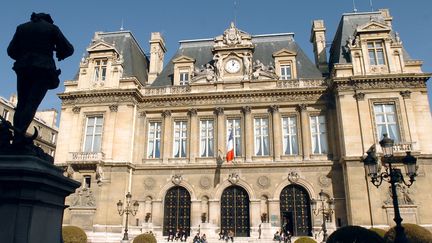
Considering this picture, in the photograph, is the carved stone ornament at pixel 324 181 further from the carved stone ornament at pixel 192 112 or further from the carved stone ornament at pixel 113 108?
the carved stone ornament at pixel 113 108

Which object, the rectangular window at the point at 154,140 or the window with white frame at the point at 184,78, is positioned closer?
the rectangular window at the point at 154,140

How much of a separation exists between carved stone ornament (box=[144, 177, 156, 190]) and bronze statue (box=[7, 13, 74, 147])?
20.9 meters

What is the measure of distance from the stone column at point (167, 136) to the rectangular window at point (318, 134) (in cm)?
1100

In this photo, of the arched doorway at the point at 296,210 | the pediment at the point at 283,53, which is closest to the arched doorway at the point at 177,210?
the arched doorway at the point at 296,210

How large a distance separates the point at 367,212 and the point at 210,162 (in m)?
11.3

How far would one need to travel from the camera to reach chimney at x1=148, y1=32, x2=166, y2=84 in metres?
33.1

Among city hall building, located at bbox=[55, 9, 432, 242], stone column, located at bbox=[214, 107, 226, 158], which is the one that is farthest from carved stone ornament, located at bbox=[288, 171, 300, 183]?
stone column, located at bbox=[214, 107, 226, 158]

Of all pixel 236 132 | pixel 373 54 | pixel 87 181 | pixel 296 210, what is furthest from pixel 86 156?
pixel 373 54

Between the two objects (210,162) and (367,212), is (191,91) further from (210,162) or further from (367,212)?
(367,212)

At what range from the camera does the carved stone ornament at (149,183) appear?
27.4 meters

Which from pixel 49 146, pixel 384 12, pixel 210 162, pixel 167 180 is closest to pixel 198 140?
pixel 210 162

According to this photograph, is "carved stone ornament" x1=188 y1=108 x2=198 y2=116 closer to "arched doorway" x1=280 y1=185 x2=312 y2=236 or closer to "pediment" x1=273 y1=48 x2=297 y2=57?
"pediment" x1=273 y1=48 x2=297 y2=57

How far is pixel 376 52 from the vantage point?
1079 inches

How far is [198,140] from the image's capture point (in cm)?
2834
